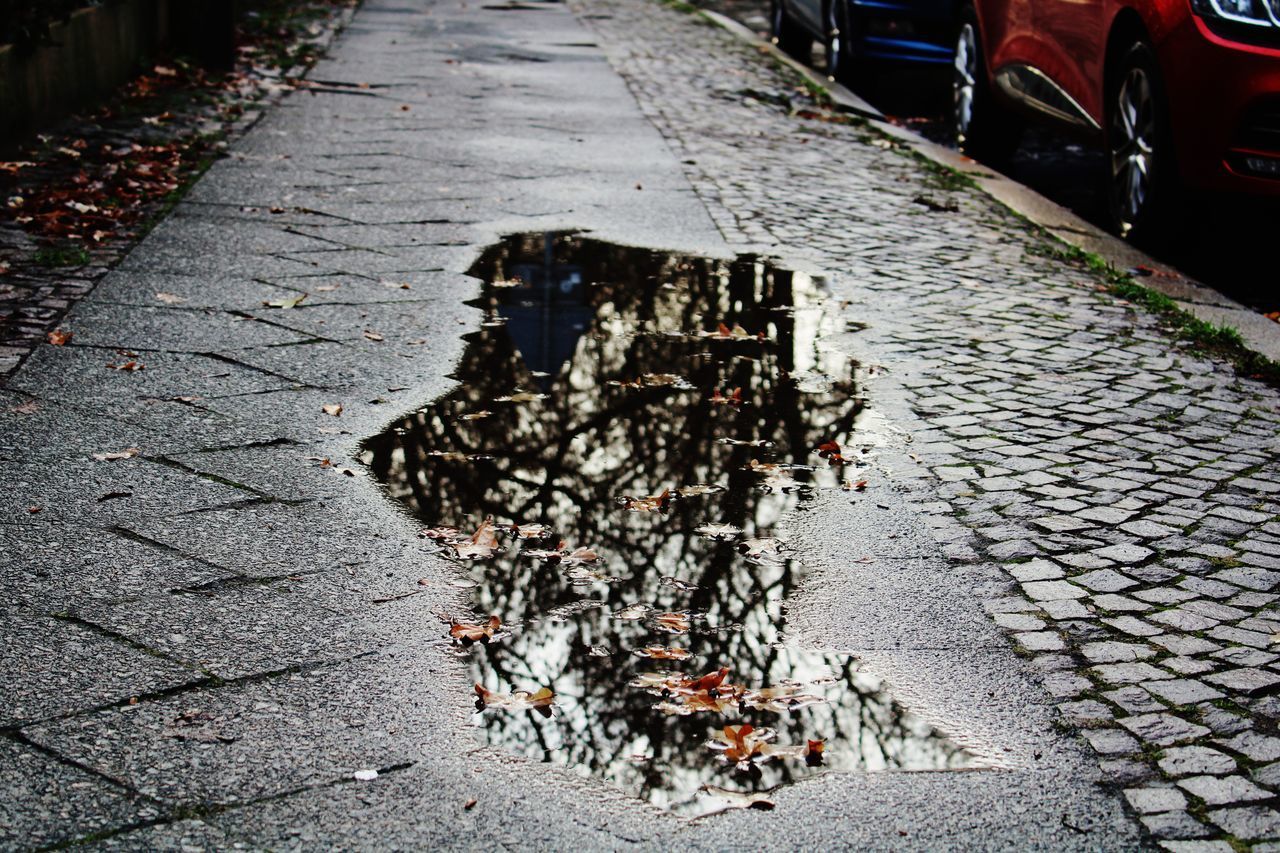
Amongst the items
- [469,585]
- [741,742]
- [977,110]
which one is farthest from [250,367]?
[977,110]

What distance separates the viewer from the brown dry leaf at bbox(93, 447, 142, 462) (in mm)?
4453

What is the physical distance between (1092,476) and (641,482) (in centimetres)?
138

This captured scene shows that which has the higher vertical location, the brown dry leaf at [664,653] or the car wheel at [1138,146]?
the car wheel at [1138,146]

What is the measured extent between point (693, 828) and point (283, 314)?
3.70m

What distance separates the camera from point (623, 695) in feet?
10.8

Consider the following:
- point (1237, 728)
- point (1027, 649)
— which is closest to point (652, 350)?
point (1027, 649)

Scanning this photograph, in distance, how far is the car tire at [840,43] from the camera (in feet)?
39.4

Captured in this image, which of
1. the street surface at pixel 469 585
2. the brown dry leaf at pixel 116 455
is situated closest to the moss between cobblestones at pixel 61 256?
the street surface at pixel 469 585

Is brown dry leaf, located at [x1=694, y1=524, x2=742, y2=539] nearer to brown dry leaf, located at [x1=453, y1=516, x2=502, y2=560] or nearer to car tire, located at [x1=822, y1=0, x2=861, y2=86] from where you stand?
brown dry leaf, located at [x1=453, y1=516, x2=502, y2=560]

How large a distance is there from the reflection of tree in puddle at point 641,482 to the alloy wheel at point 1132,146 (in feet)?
6.01

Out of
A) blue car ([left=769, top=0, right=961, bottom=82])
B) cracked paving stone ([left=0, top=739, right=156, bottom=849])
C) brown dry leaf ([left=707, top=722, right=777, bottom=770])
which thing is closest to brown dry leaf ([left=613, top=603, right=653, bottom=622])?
brown dry leaf ([left=707, top=722, right=777, bottom=770])

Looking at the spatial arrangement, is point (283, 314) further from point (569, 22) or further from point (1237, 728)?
point (569, 22)

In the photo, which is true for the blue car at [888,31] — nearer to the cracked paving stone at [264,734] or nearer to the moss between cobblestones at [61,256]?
the moss between cobblestones at [61,256]

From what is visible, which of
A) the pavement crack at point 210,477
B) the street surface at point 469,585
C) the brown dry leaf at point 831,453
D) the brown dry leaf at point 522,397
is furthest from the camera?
the brown dry leaf at point 522,397
